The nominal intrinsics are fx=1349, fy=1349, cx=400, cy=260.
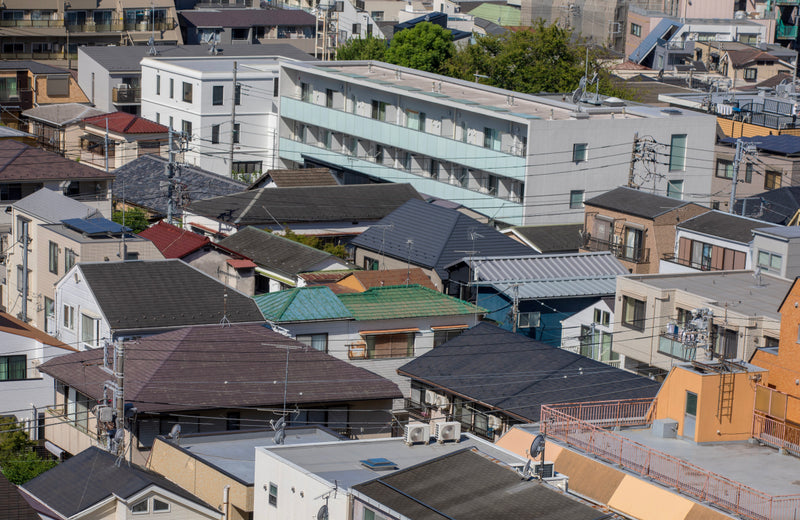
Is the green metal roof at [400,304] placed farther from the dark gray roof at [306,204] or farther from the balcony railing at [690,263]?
the dark gray roof at [306,204]

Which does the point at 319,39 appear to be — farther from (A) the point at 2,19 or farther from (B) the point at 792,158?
(B) the point at 792,158

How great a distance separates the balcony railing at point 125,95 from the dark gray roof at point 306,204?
24184 millimetres

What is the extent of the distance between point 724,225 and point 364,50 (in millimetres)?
41109

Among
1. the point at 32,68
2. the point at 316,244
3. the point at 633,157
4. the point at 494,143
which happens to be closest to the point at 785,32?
the point at 494,143

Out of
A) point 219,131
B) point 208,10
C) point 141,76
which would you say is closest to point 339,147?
point 219,131

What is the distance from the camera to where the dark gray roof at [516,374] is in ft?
101

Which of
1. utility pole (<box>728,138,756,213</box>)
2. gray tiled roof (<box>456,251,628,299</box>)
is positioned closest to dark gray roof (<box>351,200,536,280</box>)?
gray tiled roof (<box>456,251,628,299</box>)

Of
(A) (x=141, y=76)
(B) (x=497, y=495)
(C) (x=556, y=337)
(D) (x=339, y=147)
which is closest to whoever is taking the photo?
(B) (x=497, y=495)

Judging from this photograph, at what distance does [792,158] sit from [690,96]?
14.2 meters

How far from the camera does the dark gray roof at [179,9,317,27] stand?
92438mm

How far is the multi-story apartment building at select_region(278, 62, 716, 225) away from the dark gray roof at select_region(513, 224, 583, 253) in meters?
3.13

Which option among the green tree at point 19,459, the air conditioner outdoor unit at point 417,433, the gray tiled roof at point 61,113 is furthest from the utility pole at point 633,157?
the gray tiled roof at point 61,113

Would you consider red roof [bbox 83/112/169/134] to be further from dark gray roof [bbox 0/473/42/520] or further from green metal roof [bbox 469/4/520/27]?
green metal roof [bbox 469/4/520/27]

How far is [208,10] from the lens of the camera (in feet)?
314
